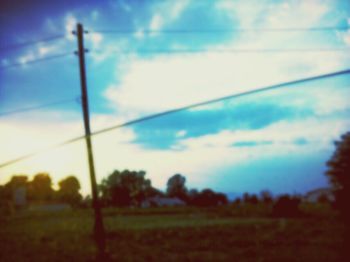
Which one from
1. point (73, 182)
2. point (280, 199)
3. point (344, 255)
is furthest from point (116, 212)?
point (73, 182)

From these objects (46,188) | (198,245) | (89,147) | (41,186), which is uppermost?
(89,147)

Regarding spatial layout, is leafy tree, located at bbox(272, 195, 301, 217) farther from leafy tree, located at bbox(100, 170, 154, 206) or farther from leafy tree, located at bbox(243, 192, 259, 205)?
leafy tree, located at bbox(100, 170, 154, 206)

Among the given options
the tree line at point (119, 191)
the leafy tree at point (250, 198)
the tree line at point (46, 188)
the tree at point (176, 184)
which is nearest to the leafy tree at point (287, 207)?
the tree line at point (119, 191)

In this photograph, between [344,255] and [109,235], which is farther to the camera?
[109,235]

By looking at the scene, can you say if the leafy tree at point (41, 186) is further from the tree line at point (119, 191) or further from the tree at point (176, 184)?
the tree at point (176, 184)

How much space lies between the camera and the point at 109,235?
22.1 meters

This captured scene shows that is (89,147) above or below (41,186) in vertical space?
above

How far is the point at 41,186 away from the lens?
4402 inches

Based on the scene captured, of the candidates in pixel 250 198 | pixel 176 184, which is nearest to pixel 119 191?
pixel 250 198

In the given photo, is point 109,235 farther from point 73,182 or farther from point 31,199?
point 73,182

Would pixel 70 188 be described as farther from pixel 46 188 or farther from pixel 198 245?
pixel 198 245

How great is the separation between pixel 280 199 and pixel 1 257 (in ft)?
92.1

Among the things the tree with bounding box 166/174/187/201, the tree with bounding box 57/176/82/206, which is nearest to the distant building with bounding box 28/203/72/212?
the tree with bounding box 57/176/82/206

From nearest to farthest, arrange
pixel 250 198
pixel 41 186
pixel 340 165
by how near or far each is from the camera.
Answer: pixel 340 165 < pixel 250 198 < pixel 41 186
